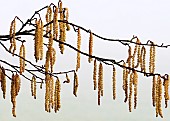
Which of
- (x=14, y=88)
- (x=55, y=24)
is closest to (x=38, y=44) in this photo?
(x=55, y=24)

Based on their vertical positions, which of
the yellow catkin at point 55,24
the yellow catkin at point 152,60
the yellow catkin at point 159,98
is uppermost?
the yellow catkin at point 55,24

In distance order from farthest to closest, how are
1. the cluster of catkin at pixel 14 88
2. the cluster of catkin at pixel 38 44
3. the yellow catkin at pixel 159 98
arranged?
the cluster of catkin at pixel 14 88
the yellow catkin at pixel 159 98
the cluster of catkin at pixel 38 44

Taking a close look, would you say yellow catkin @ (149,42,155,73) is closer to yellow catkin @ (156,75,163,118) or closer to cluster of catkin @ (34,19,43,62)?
yellow catkin @ (156,75,163,118)

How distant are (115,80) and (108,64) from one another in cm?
13

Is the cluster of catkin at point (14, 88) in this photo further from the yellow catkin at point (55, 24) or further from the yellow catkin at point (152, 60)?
the yellow catkin at point (152, 60)

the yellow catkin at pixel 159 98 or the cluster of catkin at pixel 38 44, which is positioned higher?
the cluster of catkin at pixel 38 44

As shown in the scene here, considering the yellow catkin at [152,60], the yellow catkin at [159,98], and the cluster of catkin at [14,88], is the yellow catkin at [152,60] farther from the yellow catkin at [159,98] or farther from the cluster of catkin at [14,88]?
the cluster of catkin at [14,88]

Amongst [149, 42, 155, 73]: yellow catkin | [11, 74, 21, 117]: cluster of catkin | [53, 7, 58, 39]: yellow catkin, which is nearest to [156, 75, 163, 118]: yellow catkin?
[149, 42, 155, 73]: yellow catkin

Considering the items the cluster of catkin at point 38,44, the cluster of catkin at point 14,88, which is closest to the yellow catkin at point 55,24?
the cluster of catkin at point 38,44

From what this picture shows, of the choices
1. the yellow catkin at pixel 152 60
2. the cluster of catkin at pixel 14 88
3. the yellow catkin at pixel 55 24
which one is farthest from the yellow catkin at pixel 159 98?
the cluster of catkin at pixel 14 88

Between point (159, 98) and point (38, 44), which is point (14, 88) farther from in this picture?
point (159, 98)

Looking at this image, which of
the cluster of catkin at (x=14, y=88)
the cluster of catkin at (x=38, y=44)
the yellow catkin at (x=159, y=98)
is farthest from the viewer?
the cluster of catkin at (x=14, y=88)

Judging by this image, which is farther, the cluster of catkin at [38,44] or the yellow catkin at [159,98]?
the yellow catkin at [159,98]

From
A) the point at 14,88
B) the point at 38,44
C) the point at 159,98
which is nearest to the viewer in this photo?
the point at 38,44
